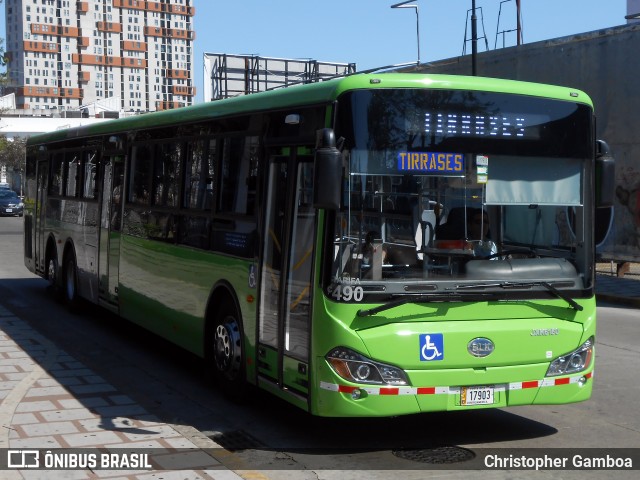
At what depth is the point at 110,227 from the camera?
1308 centimetres

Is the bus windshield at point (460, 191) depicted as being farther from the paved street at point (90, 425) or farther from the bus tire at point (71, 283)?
the bus tire at point (71, 283)

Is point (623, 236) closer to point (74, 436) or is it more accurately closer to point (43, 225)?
point (43, 225)

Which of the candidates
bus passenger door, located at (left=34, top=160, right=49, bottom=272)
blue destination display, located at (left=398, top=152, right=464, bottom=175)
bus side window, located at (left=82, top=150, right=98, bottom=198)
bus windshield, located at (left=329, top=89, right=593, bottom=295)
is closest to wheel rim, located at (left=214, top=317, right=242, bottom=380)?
bus windshield, located at (left=329, top=89, right=593, bottom=295)

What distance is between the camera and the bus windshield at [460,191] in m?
7.02

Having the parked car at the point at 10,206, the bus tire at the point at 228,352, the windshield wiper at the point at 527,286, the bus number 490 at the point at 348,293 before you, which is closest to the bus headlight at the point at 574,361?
the windshield wiper at the point at 527,286

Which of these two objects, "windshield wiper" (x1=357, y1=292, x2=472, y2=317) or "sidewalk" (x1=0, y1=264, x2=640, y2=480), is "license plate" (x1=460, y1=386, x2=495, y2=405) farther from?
"sidewalk" (x1=0, y1=264, x2=640, y2=480)

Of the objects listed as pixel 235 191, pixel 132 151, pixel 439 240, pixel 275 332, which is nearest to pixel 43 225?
pixel 132 151

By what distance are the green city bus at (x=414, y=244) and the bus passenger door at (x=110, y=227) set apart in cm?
435

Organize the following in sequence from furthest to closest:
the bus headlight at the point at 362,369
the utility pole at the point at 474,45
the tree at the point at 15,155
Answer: the tree at the point at 15,155 → the utility pole at the point at 474,45 → the bus headlight at the point at 362,369

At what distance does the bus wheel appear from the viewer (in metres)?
15.0

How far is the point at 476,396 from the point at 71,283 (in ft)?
31.2

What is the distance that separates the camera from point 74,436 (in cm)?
758

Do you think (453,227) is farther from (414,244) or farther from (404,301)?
(404,301)

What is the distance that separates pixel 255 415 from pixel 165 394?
4.11 ft
